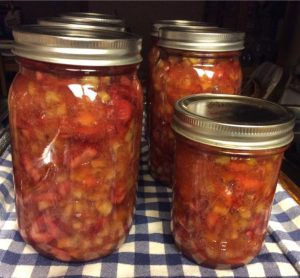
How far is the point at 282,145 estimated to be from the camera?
0.43 meters

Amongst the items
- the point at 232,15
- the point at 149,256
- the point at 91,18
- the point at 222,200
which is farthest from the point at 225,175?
the point at 232,15

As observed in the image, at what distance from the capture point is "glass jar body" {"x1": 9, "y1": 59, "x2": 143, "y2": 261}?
400 mm

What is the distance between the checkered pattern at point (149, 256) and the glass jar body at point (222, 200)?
0.02 m

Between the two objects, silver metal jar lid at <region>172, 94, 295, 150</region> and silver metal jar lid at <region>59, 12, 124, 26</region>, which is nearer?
silver metal jar lid at <region>172, 94, 295, 150</region>

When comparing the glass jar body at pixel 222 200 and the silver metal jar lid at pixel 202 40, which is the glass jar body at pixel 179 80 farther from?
the glass jar body at pixel 222 200

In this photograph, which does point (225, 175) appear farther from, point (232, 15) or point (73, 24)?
point (232, 15)

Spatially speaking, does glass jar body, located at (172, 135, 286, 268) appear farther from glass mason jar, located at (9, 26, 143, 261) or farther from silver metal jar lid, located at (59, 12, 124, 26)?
silver metal jar lid, located at (59, 12, 124, 26)

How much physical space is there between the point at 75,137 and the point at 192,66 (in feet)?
0.79

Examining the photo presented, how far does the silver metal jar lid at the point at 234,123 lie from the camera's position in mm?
406

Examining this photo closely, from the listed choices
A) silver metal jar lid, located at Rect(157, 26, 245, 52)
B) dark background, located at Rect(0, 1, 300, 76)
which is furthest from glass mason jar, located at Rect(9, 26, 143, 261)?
dark background, located at Rect(0, 1, 300, 76)

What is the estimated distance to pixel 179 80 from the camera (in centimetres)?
58

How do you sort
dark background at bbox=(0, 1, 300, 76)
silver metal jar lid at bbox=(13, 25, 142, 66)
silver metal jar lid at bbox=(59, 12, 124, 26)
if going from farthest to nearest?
dark background at bbox=(0, 1, 300, 76) → silver metal jar lid at bbox=(59, 12, 124, 26) → silver metal jar lid at bbox=(13, 25, 142, 66)

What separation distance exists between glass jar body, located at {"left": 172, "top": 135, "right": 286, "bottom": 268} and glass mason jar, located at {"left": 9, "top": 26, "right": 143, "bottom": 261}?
0.08 metres

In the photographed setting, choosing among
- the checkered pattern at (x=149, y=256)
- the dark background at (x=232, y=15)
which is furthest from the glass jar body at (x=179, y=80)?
the dark background at (x=232, y=15)
